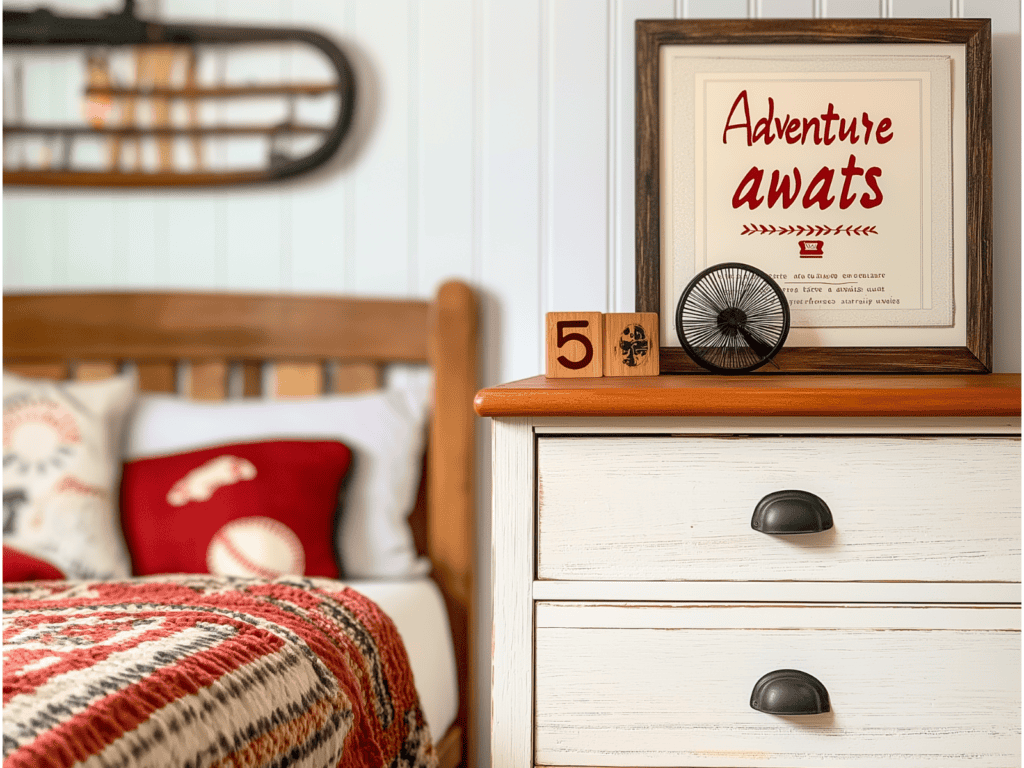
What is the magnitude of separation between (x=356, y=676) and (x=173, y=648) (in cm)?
22

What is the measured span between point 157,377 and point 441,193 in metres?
0.64

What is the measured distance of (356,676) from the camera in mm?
876

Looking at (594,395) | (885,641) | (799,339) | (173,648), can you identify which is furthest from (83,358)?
(885,641)

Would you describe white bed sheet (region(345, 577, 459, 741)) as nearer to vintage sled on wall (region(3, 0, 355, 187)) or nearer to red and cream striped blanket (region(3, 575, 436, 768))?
red and cream striped blanket (region(3, 575, 436, 768))

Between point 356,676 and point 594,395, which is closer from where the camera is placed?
point 594,395

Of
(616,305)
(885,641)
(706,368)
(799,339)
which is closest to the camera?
(885,641)

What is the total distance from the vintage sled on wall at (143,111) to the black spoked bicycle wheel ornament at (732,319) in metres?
0.77

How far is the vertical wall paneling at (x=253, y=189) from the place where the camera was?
4.69 feet

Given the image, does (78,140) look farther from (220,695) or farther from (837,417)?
(837,417)

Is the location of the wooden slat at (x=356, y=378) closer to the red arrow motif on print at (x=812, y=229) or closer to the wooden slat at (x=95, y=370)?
the wooden slat at (x=95, y=370)

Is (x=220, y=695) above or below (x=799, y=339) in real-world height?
below

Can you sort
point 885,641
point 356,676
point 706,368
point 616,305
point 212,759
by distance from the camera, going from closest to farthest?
point 212,759 → point 885,641 → point 356,676 → point 706,368 → point 616,305

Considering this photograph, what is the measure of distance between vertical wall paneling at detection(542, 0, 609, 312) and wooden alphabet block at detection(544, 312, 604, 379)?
41 cm

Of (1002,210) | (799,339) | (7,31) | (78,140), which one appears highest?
(7,31)
